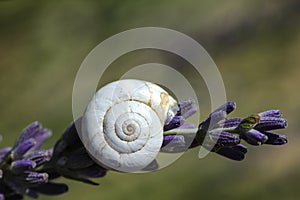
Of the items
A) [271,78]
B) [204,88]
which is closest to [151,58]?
[204,88]

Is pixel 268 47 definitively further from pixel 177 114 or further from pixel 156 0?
pixel 177 114

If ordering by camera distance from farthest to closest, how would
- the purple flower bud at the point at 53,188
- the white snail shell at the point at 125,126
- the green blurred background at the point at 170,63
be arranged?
the green blurred background at the point at 170,63
the purple flower bud at the point at 53,188
the white snail shell at the point at 125,126

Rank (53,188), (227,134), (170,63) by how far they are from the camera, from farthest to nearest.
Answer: (170,63) < (53,188) < (227,134)

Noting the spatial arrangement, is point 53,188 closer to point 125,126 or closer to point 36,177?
point 36,177

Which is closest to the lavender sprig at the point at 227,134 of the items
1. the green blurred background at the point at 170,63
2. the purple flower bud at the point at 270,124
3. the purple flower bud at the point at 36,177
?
the purple flower bud at the point at 270,124

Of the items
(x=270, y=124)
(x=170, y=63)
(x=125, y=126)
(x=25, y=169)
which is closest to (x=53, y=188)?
(x=25, y=169)

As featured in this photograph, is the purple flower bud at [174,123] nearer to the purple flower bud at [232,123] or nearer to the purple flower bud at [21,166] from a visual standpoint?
the purple flower bud at [232,123]
